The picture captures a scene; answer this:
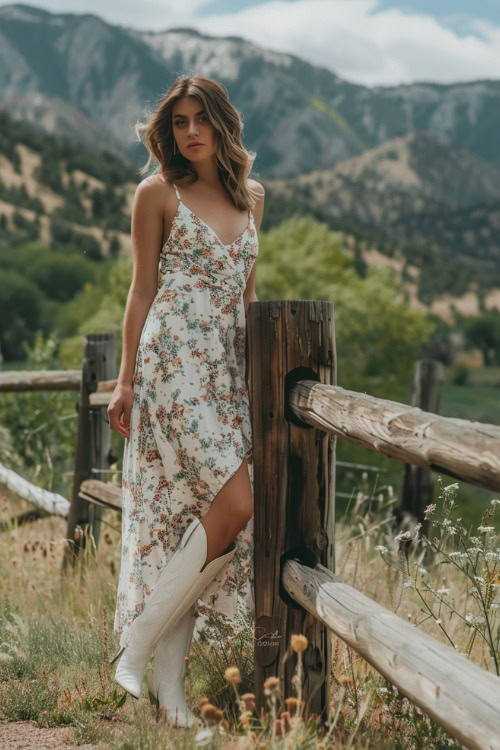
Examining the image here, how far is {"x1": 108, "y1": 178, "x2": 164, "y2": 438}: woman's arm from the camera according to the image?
2.83 m

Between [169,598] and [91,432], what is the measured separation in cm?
205

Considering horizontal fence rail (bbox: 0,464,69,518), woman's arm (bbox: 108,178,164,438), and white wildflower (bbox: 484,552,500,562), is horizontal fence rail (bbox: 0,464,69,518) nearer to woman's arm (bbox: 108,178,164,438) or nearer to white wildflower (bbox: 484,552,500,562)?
woman's arm (bbox: 108,178,164,438)

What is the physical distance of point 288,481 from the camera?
256 centimetres

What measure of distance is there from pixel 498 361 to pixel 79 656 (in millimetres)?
87040

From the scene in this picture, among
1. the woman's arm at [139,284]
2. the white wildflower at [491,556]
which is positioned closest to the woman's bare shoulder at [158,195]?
the woman's arm at [139,284]

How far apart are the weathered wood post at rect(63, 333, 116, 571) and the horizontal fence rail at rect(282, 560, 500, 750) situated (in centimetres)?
242

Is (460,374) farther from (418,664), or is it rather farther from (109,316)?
(418,664)

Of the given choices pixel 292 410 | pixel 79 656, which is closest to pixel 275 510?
pixel 292 410

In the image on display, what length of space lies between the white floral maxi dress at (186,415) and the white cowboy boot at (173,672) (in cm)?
10

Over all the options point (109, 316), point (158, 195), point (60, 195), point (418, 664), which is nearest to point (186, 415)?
point (158, 195)

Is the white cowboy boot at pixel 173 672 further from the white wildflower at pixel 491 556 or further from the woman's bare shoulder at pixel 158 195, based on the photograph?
the woman's bare shoulder at pixel 158 195

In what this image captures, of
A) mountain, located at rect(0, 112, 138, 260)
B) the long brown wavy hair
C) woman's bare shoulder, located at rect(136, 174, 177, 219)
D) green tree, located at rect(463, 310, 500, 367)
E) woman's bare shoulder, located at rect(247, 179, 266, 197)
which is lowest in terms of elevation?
green tree, located at rect(463, 310, 500, 367)

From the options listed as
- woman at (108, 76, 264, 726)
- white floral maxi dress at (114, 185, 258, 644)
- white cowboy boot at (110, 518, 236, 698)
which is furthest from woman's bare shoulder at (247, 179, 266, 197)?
white cowboy boot at (110, 518, 236, 698)

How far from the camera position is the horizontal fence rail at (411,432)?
5.05 feet
